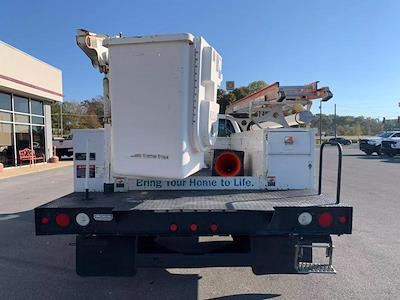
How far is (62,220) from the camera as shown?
342 cm

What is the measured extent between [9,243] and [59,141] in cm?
2447

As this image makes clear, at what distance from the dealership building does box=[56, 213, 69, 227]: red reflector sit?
17.0 meters

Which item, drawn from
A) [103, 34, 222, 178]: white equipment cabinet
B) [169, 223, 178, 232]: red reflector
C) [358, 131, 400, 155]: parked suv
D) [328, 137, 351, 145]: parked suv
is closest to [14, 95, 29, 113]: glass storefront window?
[328, 137, 351, 145]: parked suv

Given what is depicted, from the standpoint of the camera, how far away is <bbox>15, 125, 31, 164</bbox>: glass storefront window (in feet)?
68.5

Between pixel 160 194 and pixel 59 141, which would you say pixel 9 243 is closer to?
pixel 160 194

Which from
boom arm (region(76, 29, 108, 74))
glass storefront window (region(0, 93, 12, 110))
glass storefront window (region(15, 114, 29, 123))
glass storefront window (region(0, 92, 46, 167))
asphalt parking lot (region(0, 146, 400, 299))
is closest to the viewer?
asphalt parking lot (region(0, 146, 400, 299))

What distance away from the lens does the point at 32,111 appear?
2284cm

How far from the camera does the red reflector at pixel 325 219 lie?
3.45 meters

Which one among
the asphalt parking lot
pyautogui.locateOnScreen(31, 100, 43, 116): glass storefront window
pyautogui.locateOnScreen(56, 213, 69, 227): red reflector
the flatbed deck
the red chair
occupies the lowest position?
the asphalt parking lot

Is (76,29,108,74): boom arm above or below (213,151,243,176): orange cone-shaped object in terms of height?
above

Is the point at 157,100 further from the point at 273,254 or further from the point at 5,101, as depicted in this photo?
the point at 5,101

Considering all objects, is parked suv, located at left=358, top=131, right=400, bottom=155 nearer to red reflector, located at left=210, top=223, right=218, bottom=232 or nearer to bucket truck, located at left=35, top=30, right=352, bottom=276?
bucket truck, located at left=35, top=30, right=352, bottom=276

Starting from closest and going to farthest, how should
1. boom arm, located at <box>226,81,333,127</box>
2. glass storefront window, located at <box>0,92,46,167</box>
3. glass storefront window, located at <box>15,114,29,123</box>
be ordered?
1. boom arm, located at <box>226,81,333,127</box>
2. glass storefront window, located at <box>0,92,46,167</box>
3. glass storefront window, located at <box>15,114,29,123</box>

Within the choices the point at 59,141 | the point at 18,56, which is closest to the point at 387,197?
the point at 18,56
